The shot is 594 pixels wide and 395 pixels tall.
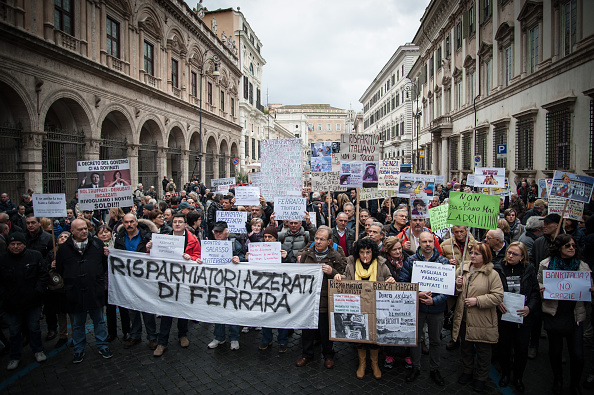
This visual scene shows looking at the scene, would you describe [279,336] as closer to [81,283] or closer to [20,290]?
[81,283]

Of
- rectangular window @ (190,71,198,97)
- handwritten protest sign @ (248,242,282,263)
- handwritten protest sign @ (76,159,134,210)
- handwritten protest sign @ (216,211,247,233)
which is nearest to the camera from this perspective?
handwritten protest sign @ (248,242,282,263)

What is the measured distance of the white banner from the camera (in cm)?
514

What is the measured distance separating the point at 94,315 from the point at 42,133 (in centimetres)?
1269

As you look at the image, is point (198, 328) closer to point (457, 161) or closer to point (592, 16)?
point (592, 16)

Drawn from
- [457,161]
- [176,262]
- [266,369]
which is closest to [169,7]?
[457,161]

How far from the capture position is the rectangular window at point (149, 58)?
23.7m

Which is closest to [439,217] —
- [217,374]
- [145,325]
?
[217,374]

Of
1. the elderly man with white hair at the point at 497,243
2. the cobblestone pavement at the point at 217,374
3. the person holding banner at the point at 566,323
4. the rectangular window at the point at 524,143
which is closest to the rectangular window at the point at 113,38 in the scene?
the cobblestone pavement at the point at 217,374

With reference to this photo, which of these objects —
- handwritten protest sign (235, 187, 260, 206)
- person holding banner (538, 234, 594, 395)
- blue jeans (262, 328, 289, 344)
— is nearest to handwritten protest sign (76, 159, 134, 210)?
handwritten protest sign (235, 187, 260, 206)

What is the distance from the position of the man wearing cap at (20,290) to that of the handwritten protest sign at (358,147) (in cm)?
639

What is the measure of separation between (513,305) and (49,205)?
778cm

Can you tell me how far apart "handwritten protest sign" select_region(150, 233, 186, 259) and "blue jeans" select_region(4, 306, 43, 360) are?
178 centimetres

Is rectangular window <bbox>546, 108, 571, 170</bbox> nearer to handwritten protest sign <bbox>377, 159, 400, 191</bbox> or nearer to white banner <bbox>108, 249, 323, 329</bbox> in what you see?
handwritten protest sign <bbox>377, 159, 400, 191</bbox>

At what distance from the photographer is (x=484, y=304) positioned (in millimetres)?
4324
